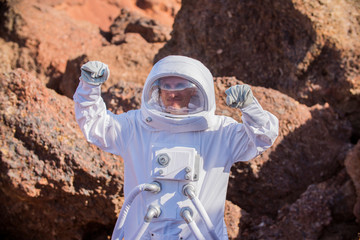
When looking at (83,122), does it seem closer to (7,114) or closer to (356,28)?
(7,114)

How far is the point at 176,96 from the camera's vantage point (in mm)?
2461

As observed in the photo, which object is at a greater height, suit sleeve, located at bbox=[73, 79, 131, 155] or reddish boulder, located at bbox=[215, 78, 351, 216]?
suit sleeve, located at bbox=[73, 79, 131, 155]

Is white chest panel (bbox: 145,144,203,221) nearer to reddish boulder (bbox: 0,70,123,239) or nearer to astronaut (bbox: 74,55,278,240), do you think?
astronaut (bbox: 74,55,278,240)

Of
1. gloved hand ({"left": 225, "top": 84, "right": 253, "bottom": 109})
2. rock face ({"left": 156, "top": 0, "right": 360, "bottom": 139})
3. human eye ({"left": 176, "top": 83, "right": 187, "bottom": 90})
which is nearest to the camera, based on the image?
gloved hand ({"left": 225, "top": 84, "right": 253, "bottom": 109})

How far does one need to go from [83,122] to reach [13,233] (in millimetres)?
2184

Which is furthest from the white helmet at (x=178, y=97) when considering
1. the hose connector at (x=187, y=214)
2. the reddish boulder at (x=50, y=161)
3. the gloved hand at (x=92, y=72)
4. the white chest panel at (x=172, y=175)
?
the reddish boulder at (x=50, y=161)

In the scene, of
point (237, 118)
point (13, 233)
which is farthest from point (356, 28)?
point (13, 233)

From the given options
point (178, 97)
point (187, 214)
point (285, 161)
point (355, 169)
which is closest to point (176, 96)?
point (178, 97)

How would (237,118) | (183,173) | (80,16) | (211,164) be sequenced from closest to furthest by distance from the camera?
(183,173)
(211,164)
(237,118)
(80,16)

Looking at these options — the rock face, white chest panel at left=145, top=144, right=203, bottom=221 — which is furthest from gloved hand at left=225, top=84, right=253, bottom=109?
the rock face

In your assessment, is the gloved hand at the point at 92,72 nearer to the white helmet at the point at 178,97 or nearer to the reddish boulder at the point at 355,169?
the white helmet at the point at 178,97

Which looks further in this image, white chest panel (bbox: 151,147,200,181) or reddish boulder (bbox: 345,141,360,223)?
reddish boulder (bbox: 345,141,360,223)

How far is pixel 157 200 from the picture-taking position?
238 cm

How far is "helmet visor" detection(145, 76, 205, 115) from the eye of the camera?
2.44 m
